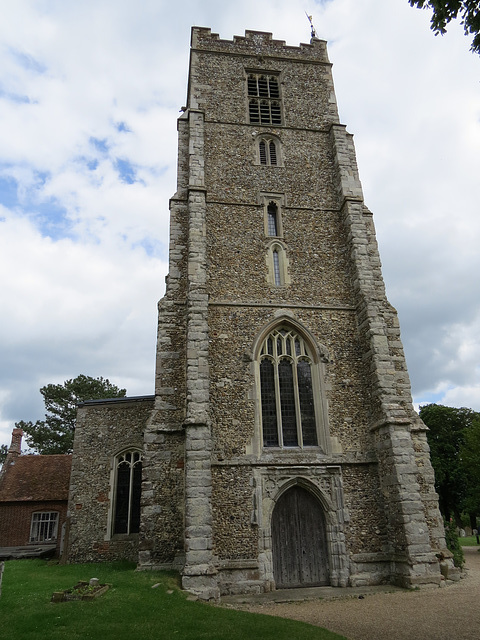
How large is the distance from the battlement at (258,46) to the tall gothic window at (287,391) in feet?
40.3

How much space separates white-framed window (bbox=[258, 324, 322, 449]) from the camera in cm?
1176

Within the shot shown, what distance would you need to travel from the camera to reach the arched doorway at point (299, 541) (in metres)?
10.5

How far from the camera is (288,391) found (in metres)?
12.3

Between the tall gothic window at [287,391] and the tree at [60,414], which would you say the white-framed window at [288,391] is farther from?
the tree at [60,414]

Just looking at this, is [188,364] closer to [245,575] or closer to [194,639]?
[245,575]

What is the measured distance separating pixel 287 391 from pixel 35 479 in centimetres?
1418

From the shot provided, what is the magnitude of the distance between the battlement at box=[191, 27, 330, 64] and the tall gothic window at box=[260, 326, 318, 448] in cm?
1227

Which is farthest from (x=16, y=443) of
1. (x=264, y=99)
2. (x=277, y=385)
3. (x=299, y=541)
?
(x=264, y=99)

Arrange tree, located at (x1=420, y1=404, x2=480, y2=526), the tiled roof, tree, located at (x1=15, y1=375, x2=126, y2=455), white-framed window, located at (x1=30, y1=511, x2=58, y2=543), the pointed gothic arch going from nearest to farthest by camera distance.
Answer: the pointed gothic arch → white-framed window, located at (x1=30, y1=511, x2=58, y2=543) → the tiled roof → tree, located at (x1=420, y1=404, x2=480, y2=526) → tree, located at (x1=15, y1=375, x2=126, y2=455)

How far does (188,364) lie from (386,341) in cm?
544

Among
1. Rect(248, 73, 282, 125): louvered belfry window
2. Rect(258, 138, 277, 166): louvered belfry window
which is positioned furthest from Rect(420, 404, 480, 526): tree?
Rect(248, 73, 282, 125): louvered belfry window

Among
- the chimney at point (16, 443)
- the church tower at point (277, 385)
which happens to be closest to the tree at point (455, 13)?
the church tower at point (277, 385)

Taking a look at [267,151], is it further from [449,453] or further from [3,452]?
[3,452]

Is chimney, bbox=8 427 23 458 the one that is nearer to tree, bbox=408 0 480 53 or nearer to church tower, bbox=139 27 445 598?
church tower, bbox=139 27 445 598
